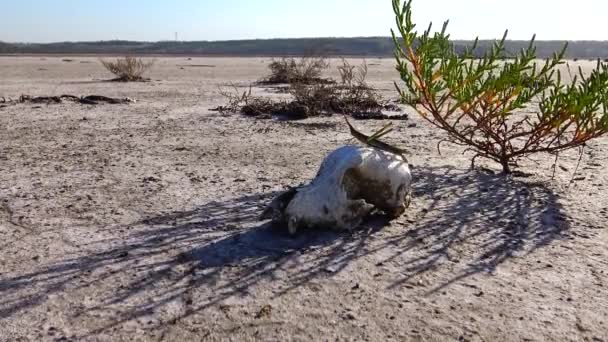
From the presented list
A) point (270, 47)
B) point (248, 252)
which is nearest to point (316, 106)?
point (248, 252)

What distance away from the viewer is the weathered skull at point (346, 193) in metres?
3.37

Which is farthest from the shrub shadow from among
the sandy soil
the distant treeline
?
the distant treeline

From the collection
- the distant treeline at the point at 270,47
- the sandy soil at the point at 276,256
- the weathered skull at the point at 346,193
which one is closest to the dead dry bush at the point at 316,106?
the sandy soil at the point at 276,256

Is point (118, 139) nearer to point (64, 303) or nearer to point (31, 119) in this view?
point (31, 119)

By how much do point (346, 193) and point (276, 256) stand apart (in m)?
0.57

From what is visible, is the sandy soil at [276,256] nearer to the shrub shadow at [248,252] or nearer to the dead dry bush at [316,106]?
the shrub shadow at [248,252]

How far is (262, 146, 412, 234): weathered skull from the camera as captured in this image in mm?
3365

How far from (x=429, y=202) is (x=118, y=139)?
3.61 m

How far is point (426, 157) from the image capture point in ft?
18.1

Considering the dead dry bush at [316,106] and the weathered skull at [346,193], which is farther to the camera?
the dead dry bush at [316,106]

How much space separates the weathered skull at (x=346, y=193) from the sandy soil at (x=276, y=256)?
0.33 feet

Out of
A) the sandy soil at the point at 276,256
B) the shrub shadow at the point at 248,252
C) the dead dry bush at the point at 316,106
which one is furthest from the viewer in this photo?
the dead dry bush at the point at 316,106

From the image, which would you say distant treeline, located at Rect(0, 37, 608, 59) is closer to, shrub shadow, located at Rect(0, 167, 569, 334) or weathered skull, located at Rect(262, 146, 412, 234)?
shrub shadow, located at Rect(0, 167, 569, 334)

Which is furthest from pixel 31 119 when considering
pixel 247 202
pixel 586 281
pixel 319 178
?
pixel 586 281
